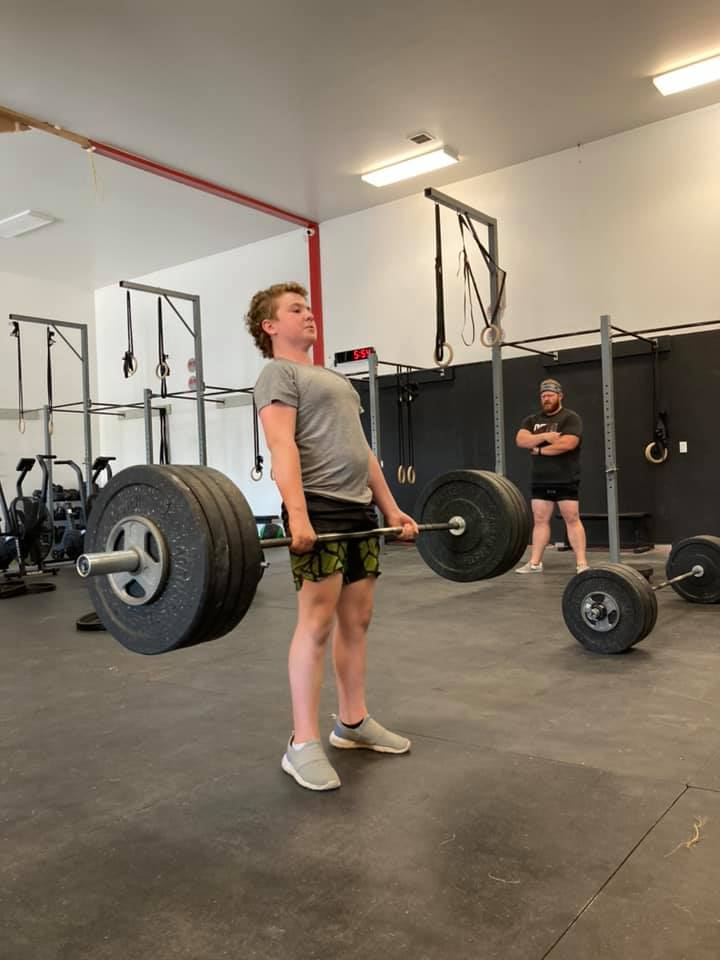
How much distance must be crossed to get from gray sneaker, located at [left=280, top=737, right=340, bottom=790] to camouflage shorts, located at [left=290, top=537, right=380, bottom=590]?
0.34 meters

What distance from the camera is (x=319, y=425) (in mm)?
1588

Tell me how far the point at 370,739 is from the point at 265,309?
3.27ft

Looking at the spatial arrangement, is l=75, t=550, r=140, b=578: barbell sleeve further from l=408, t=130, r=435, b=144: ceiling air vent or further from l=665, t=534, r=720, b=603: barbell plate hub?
l=408, t=130, r=435, b=144: ceiling air vent

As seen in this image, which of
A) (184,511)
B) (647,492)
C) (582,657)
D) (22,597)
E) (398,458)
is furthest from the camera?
(398,458)

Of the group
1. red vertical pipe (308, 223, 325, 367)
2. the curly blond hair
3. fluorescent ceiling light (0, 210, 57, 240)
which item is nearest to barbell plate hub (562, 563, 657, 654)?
the curly blond hair

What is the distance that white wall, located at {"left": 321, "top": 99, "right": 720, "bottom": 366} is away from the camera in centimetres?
519

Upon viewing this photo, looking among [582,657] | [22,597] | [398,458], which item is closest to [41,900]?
[582,657]

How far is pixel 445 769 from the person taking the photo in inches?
64.0

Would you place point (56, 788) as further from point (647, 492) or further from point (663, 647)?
point (647, 492)

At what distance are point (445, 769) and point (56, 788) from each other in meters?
0.82

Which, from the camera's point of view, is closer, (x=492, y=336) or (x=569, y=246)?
(x=492, y=336)

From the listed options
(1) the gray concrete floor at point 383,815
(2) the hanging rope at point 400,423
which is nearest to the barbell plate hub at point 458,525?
(1) the gray concrete floor at point 383,815

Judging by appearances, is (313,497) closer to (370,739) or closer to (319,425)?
(319,425)

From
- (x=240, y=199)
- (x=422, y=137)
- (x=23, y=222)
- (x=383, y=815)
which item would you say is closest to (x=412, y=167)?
(x=422, y=137)
